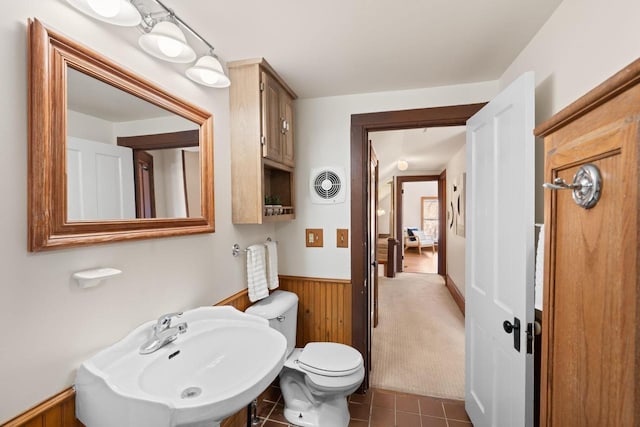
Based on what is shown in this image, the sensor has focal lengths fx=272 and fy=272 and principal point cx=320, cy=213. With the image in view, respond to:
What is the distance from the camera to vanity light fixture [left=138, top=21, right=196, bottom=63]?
103cm

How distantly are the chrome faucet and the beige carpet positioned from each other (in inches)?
65.6

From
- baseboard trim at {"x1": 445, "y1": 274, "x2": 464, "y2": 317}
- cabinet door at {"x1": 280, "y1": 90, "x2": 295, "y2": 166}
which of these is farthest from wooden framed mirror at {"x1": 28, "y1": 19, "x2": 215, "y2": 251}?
baseboard trim at {"x1": 445, "y1": 274, "x2": 464, "y2": 317}

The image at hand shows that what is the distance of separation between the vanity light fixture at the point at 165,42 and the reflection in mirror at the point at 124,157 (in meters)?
0.20

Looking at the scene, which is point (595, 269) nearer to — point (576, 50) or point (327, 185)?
point (576, 50)

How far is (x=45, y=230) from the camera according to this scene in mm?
790

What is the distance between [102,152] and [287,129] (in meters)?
1.17

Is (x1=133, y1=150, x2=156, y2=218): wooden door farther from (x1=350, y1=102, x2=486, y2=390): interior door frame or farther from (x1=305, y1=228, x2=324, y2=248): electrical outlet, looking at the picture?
(x1=350, y1=102, x2=486, y2=390): interior door frame

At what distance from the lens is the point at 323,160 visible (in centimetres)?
211

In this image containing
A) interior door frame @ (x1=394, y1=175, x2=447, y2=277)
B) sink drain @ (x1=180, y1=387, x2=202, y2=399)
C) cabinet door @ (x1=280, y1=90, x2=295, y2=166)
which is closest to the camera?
sink drain @ (x1=180, y1=387, x2=202, y2=399)

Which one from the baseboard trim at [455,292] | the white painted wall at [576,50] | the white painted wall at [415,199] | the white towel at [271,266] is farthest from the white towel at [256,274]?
the white painted wall at [415,199]

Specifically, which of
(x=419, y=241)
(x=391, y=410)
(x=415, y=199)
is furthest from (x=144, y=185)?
(x=415, y=199)

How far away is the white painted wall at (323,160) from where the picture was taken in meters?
2.01

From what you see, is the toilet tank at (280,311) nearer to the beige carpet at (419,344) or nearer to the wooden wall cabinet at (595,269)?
the beige carpet at (419,344)

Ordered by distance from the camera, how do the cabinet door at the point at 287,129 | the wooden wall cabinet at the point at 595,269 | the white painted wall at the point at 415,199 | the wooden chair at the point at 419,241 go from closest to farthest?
the wooden wall cabinet at the point at 595,269, the cabinet door at the point at 287,129, the wooden chair at the point at 419,241, the white painted wall at the point at 415,199
